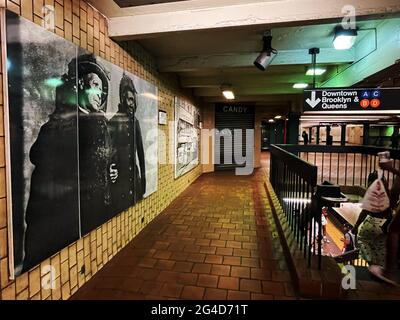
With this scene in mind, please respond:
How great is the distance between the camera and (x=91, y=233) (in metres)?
2.63

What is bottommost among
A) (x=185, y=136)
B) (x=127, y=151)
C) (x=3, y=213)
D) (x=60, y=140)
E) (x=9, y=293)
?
(x=9, y=293)

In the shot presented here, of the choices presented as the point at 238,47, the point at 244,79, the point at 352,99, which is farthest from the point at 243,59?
the point at 244,79

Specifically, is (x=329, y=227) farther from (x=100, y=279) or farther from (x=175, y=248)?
(x=100, y=279)

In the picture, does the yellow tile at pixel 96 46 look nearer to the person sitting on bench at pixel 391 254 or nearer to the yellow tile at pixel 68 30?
the yellow tile at pixel 68 30

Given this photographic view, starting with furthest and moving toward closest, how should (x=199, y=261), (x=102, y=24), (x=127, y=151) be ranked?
(x=127, y=151) < (x=199, y=261) < (x=102, y=24)

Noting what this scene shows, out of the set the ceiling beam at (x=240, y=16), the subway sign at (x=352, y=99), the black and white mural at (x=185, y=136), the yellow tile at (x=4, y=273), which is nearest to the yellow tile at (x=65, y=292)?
the yellow tile at (x=4, y=273)

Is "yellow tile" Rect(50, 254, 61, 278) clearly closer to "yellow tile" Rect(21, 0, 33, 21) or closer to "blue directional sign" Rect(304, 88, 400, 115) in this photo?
"yellow tile" Rect(21, 0, 33, 21)

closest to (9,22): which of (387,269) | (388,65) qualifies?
(387,269)

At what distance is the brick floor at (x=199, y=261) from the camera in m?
2.39

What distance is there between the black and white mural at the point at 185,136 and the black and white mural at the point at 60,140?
257 centimetres

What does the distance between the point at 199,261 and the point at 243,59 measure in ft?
10.1

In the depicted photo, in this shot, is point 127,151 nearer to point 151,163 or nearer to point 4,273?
point 151,163

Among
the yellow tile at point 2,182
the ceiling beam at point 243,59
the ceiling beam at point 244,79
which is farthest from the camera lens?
the ceiling beam at point 244,79

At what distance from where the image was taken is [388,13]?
92.6 inches
